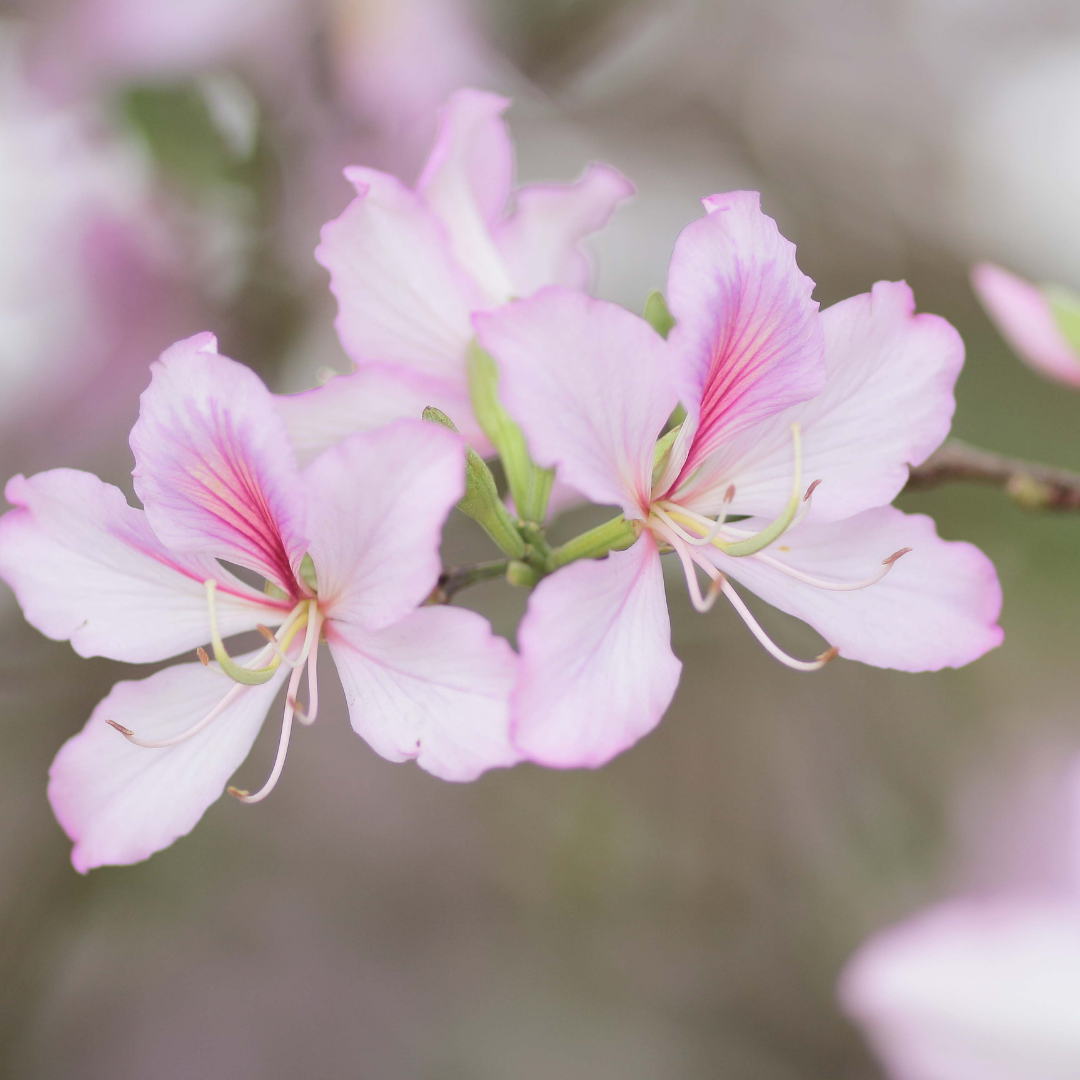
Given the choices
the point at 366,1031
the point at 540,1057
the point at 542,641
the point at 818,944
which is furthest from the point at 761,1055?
the point at 542,641

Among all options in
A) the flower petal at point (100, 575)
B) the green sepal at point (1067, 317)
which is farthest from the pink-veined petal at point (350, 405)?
the green sepal at point (1067, 317)

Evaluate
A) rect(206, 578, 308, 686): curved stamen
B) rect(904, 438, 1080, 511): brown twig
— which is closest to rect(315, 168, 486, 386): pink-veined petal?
rect(206, 578, 308, 686): curved stamen

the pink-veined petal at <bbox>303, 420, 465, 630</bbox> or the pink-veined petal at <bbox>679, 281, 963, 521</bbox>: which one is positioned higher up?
the pink-veined petal at <bbox>679, 281, 963, 521</bbox>

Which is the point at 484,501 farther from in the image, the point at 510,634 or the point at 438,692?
the point at 510,634

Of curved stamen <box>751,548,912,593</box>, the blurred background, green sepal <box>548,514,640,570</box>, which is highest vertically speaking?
curved stamen <box>751,548,912,593</box>

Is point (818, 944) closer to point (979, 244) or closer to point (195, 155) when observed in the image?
point (979, 244)

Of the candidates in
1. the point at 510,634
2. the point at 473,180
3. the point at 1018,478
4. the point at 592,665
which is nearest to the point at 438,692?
the point at 592,665

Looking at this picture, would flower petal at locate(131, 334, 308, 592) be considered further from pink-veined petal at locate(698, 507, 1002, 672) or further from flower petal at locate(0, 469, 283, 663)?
pink-veined petal at locate(698, 507, 1002, 672)
